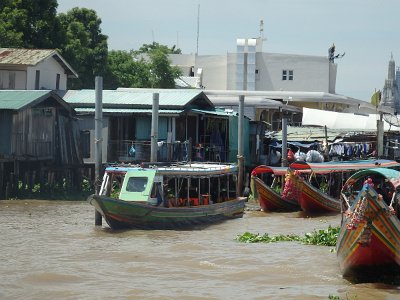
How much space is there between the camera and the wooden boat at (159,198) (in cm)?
1911

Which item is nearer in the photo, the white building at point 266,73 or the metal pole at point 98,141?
the metal pole at point 98,141

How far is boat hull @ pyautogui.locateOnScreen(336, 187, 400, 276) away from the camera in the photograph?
12758 millimetres

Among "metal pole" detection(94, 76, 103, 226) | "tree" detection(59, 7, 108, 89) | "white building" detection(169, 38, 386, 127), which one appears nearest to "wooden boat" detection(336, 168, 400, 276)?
"metal pole" detection(94, 76, 103, 226)

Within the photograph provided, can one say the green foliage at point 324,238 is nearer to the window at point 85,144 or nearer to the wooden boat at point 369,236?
the wooden boat at point 369,236

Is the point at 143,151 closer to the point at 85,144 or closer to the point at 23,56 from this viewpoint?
the point at 85,144

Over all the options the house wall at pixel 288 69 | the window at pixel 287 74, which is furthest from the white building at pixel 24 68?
the window at pixel 287 74

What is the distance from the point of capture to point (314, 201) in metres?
24.2

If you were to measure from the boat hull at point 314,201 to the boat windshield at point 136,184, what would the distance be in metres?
5.93

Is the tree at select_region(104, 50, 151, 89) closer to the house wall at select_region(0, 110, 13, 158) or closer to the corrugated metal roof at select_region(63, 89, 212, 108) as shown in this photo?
the corrugated metal roof at select_region(63, 89, 212, 108)

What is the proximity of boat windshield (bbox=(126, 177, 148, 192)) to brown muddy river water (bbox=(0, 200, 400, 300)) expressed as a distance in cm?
98

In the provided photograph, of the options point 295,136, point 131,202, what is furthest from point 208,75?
point 131,202

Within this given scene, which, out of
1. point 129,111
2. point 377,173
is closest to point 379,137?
point 129,111

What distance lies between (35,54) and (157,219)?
1472cm

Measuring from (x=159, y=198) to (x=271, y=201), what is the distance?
5820 mm
